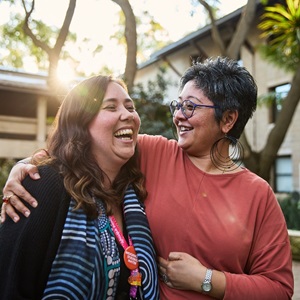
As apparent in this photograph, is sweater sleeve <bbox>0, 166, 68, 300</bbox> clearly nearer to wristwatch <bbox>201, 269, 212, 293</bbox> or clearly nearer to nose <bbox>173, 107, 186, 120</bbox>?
wristwatch <bbox>201, 269, 212, 293</bbox>

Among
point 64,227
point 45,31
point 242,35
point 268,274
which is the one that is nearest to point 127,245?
point 64,227

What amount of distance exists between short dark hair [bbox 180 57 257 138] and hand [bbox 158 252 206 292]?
0.86 metres

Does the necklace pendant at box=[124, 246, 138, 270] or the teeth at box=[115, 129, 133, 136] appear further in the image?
the teeth at box=[115, 129, 133, 136]

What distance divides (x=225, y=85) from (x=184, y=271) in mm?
1122

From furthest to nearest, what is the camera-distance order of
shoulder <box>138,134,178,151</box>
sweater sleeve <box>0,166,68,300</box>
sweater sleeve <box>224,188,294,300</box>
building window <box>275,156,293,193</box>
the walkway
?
1. building window <box>275,156,293,193</box>
2. the walkway
3. shoulder <box>138,134,178,151</box>
4. sweater sleeve <box>224,188,294,300</box>
5. sweater sleeve <box>0,166,68,300</box>

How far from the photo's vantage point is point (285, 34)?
29.2 ft

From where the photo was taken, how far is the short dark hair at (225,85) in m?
2.79

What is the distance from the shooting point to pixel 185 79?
2.95m

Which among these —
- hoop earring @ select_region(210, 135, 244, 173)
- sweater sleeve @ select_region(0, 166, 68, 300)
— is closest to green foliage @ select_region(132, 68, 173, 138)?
hoop earring @ select_region(210, 135, 244, 173)

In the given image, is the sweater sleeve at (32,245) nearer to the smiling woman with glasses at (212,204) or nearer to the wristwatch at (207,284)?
the smiling woman with glasses at (212,204)

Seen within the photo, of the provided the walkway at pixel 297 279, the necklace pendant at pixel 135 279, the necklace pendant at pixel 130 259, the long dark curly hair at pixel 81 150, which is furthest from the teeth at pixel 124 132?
the walkway at pixel 297 279

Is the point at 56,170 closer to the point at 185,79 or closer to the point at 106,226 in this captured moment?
the point at 106,226

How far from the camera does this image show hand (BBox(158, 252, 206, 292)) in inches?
95.8

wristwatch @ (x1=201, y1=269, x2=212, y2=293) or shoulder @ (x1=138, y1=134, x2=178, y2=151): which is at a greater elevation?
shoulder @ (x1=138, y1=134, x2=178, y2=151)
